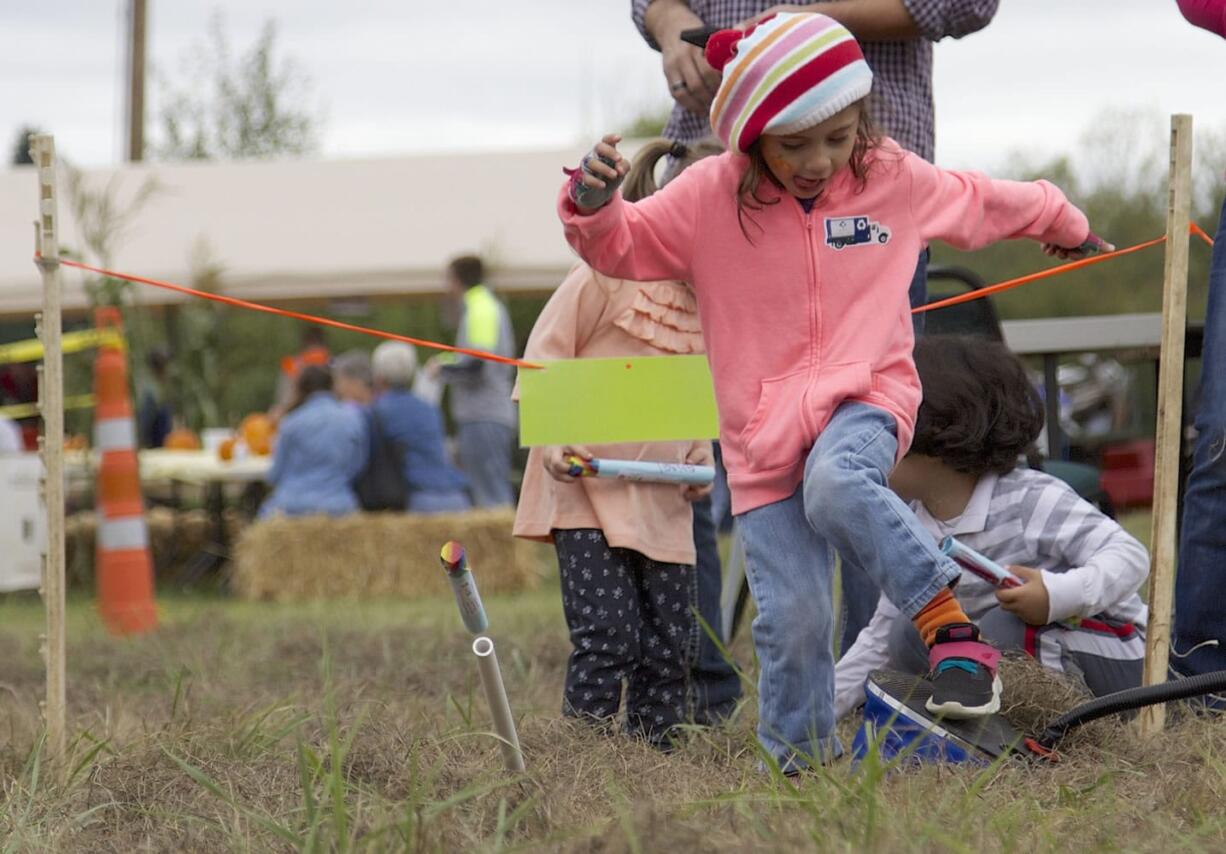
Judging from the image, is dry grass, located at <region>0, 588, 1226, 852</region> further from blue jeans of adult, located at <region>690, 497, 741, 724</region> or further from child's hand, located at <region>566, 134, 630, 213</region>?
child's hand, located at <region>566, 134, 630, 213</region>

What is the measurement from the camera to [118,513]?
7.26 m

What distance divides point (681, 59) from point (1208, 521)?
4.94 feet

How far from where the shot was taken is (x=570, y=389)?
3.41m

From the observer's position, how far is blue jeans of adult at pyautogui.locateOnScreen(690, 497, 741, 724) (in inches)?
149

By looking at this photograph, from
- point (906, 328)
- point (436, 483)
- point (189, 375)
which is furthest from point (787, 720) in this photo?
point (189, 375)

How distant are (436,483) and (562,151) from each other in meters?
3.38

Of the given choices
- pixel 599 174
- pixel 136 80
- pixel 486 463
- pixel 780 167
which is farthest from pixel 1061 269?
pixel 136 80

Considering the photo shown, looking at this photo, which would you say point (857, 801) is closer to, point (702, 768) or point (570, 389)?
point (702, 768)

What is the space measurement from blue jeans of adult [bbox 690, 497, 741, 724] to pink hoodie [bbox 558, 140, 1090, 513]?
3.22ft

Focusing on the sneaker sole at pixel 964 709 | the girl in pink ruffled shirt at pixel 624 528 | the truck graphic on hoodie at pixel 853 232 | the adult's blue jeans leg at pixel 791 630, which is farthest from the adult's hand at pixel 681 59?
the sneaker sole at pixel 964 709

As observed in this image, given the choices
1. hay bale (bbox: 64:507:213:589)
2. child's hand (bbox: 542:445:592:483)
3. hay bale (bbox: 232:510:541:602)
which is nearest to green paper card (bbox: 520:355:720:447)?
child's hand (bbox: 542:445:592:483)

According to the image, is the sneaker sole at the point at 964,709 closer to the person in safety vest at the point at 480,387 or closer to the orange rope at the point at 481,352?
the orange rope at the point at 481,352

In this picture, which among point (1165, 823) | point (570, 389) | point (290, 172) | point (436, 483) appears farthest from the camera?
point (290, 172)

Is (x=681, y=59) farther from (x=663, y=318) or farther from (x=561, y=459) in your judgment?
(x=561, y=459)
